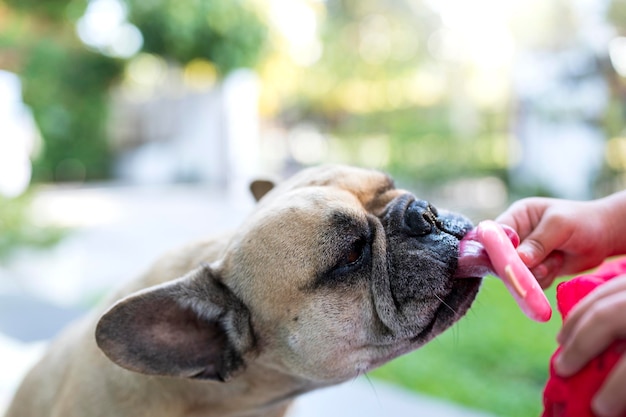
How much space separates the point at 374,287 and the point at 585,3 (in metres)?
1.96

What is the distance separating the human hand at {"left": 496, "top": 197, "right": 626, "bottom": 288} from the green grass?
738 millimetres

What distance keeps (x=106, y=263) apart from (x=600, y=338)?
3069mm

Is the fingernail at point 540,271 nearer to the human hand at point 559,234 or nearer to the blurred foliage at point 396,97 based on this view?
the human hand at point 559,234

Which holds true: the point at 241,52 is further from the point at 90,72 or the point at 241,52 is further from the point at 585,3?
the point at 585,3

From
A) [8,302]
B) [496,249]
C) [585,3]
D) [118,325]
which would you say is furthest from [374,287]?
[8,302]

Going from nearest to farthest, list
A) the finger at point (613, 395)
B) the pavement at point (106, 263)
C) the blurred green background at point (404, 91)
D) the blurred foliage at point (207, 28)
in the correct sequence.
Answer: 1. the finger at point (613, 395)
2. the pavement at point (106, 263)
3. the blurred green background at point (404, 91)
4. the blurred foliage at point (207, 28)

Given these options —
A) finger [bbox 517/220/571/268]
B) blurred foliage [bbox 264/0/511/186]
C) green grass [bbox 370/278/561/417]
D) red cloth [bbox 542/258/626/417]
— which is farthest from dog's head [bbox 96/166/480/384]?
blurred foliage [bbox 264/0/511/186]

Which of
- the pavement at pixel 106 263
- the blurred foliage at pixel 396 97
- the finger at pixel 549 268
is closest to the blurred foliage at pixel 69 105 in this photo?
the pavement at pixel 106 263

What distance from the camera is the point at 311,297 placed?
863 mm

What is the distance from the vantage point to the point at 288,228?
86 cm

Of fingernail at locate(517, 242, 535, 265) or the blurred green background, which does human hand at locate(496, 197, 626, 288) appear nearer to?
fingernail at locate(517, 242, 535, 265)

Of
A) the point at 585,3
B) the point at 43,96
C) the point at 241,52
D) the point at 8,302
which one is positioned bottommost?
the point at 8,302

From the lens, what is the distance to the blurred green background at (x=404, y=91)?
79.0 inches

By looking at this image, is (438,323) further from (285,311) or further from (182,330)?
(182,330)
